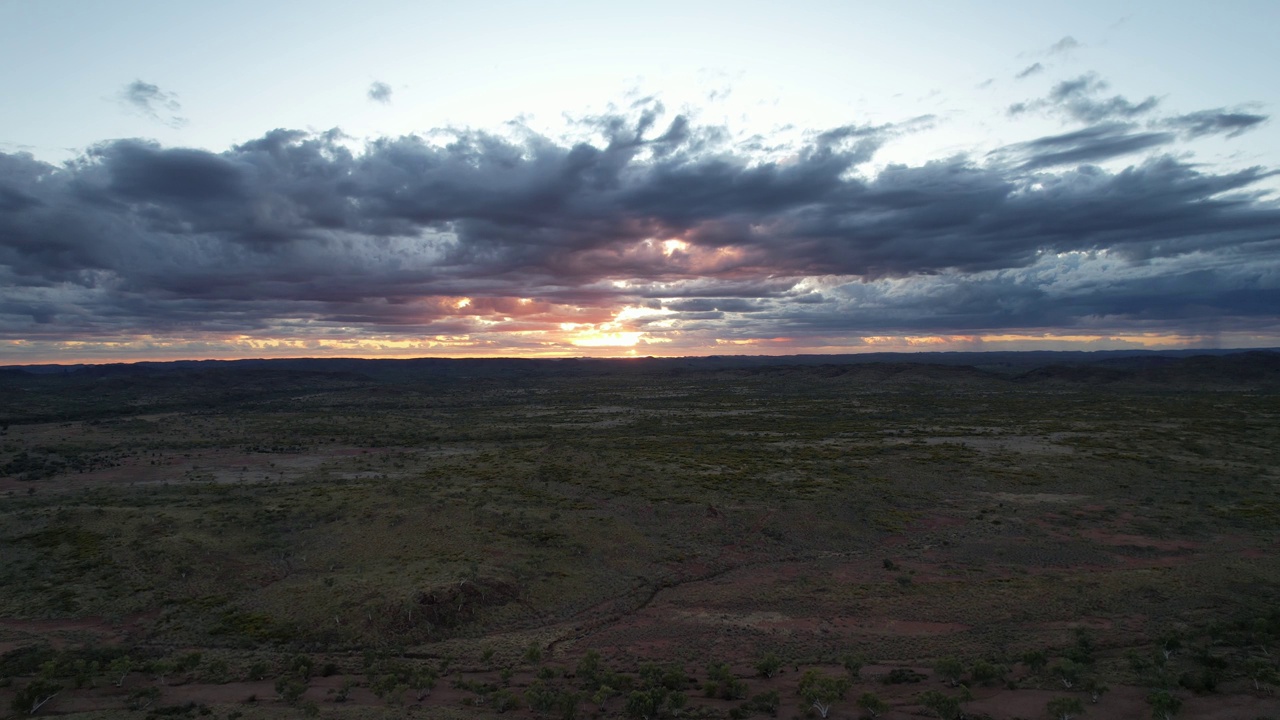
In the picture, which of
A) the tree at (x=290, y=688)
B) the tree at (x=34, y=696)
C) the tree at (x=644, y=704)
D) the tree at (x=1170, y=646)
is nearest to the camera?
the tree at (x=644, y=704)

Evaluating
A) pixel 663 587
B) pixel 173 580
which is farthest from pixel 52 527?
pixel 663 587

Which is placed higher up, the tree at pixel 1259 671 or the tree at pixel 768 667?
the tree at pixel 1259 671

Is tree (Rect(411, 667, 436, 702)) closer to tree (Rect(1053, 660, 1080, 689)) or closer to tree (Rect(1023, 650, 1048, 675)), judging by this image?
tree (Rect(1023, 650, 1048, 675))

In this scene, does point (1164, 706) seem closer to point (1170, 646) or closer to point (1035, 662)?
point (1035, 662)

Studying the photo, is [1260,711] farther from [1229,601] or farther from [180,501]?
[180,501]

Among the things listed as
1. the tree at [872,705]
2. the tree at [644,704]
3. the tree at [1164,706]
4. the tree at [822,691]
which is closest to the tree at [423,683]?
the tree at [644,704]

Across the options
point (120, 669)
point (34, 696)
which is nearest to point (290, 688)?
point (120, 669)

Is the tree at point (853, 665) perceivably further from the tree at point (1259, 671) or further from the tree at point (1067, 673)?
the tree at point (1259, 671)
